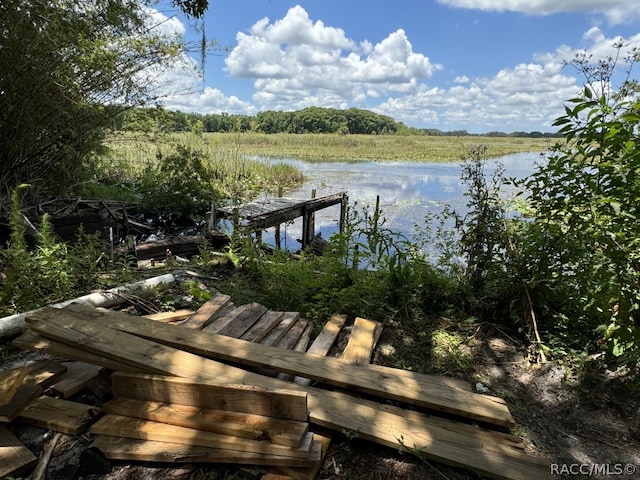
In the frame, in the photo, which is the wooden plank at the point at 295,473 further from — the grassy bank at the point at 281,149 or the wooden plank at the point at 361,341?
the grassy bank at the point at 281,149

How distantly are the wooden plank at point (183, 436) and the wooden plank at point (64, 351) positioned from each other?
29cm

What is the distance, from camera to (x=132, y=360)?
2229 millimetres

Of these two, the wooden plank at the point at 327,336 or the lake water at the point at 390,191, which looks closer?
the wooden plank at the point at 327,336

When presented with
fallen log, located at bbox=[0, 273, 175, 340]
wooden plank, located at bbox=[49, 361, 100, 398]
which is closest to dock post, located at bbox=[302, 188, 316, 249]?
fallen log, located at bbox=[0, 273, 175, 340]

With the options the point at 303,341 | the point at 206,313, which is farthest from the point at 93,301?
the point at 303,341

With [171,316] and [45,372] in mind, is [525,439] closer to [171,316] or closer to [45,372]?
[171,316]

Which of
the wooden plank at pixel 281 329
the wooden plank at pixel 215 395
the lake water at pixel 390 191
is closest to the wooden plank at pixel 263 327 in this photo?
the wooden plank at pixel 281 329

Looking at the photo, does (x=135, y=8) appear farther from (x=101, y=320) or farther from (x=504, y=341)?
(x=504, y=341)

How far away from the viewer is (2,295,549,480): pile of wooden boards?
188 cm

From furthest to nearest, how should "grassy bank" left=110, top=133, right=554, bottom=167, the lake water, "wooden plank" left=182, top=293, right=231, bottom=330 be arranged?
"grassy bank" left=110, top=133, right=554, bottom=167 → the lake water → "wooden plank" left=182, top=293, right=231, bottom=330

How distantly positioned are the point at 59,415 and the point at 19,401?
228 millimetres

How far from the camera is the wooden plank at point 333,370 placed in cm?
228

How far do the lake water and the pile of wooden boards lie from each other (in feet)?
21.4

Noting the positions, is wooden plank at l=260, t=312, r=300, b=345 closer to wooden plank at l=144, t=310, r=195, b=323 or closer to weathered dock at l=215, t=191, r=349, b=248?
wooden plank at l=144, t=310, r=195, b=323
